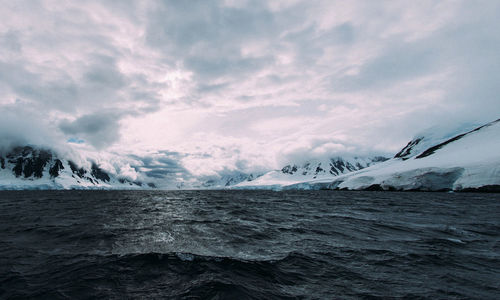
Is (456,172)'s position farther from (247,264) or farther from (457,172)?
(247,264)

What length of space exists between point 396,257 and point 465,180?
343 feet

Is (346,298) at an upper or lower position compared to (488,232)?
upper

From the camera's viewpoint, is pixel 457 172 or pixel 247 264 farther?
pixel 457 172

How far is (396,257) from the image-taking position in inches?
395

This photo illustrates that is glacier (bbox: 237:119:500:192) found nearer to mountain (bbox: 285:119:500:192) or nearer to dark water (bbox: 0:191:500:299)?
mountain (bbox: 285:119:500:192)

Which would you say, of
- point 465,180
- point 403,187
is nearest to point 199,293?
point 465,180

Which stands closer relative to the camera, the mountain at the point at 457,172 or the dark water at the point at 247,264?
the dark water at the point at 247,264

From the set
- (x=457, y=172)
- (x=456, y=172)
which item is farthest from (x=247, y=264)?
(x=456, y=172)

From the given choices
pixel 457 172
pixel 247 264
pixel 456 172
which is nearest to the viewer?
pixel 247 264

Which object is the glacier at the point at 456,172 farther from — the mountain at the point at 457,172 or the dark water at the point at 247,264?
the dark water at the point at 247,264

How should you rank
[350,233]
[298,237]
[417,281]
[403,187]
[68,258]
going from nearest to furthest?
1. [417,281]
2. [68,258]
3. [298,237]
4. [350,233]
5. [403,187]

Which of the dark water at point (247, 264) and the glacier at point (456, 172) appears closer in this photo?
the dark water at point (247, 264)

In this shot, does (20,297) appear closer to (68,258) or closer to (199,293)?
(68,258)

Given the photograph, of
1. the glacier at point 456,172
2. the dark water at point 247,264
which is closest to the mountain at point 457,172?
the glacier at point 456,172
